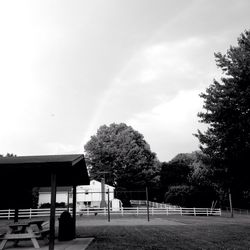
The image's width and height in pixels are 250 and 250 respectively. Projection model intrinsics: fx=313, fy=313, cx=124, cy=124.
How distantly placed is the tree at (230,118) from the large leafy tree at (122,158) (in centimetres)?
3211

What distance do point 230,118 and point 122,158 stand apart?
36180mm

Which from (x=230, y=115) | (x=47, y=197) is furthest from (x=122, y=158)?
(x=230, y=115)

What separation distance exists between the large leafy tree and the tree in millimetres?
32106

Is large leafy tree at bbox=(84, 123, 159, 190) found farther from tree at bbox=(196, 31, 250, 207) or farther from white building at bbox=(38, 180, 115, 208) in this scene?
tree at bbox=(196, 31, 250, 207)

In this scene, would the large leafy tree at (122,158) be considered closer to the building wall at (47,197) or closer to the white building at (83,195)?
the white building at (83,195)

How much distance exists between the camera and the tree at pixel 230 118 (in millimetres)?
18594

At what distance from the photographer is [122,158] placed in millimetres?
54219

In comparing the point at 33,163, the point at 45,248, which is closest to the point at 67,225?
the point at 45,248

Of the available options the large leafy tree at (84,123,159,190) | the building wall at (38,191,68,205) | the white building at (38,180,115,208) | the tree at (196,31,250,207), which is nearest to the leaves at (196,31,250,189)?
the tree at (196,31,250,207)

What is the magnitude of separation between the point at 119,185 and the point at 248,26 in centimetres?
3862

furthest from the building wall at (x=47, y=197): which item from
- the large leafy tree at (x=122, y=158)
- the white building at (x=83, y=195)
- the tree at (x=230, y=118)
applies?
the tree at (x=230, y=118)

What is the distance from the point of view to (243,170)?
1953 centimetres

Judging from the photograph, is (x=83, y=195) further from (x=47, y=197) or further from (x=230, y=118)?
(x=230, y=118)

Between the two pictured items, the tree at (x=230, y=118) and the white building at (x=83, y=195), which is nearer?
the tree at (x=230, y=118)
